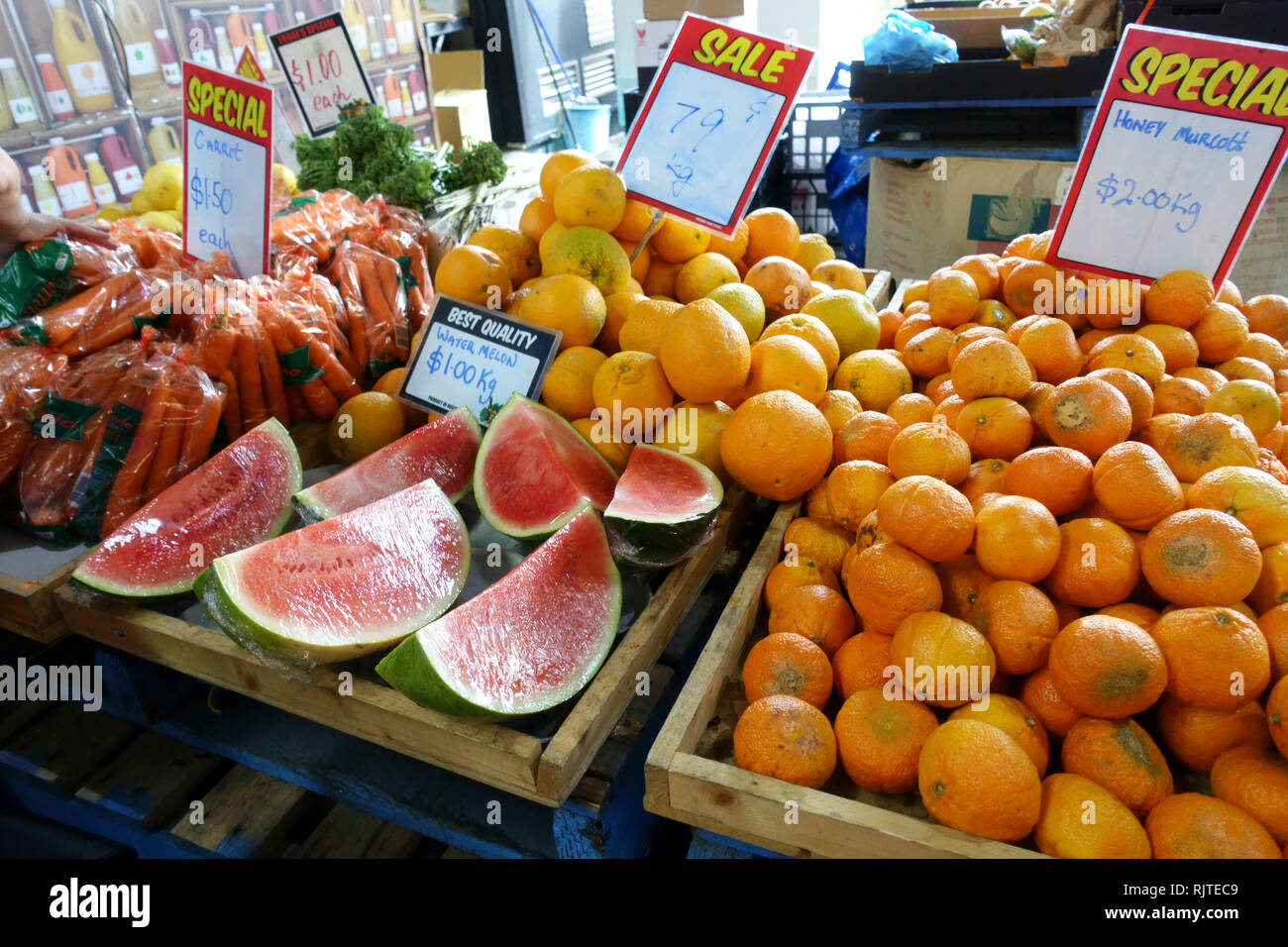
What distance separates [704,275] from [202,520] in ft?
4.22

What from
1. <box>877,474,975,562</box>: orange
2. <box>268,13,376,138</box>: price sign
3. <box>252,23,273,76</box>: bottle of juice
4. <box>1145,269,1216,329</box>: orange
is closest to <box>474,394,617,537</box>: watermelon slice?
<box>877,474,975,562</box>: orange

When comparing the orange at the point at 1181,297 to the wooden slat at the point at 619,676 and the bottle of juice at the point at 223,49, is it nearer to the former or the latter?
the wooden slat at the point at 619,676

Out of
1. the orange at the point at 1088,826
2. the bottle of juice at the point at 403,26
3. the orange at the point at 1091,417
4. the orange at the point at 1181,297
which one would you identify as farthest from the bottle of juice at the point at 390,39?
the orange at the point at 1088,826

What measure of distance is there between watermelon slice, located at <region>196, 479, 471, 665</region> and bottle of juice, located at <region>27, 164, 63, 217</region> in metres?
3.30

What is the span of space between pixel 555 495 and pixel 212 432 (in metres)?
0.79

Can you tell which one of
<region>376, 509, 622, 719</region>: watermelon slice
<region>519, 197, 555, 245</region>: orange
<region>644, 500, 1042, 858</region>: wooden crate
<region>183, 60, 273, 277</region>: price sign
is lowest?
<region>644, 500, 1042, 858</region>: wooden crate

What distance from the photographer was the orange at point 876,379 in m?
1.71

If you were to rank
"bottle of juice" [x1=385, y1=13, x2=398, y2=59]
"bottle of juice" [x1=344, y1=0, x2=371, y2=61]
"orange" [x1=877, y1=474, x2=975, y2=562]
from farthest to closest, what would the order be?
"bottle of juice" [x1=385, y1=13, x2=398, y2=59] < "bottle of juice" [x1=344, y1=0, x2=371, y2=61] < "orange" [x1=877, y1=474, x2=975, y2=562]

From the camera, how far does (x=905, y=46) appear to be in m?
3.23

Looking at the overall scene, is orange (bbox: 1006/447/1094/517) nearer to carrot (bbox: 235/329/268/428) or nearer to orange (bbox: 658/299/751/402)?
orange (bbox: 658/299/751/402)

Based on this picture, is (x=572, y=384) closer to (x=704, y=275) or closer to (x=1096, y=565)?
(x=704, y=275)

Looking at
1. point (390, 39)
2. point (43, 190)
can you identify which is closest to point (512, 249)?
point (43, 190)

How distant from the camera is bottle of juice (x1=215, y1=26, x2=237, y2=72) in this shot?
4.47m
